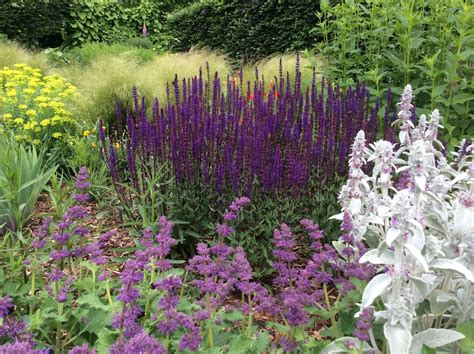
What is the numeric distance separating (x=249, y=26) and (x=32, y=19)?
551 cm

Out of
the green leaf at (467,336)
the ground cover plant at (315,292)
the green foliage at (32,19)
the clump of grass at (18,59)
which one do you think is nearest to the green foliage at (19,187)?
the ground cover plant at (315,292)

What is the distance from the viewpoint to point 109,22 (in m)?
14.9

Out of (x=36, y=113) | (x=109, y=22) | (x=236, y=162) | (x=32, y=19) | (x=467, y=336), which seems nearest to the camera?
(x=467, y=336)

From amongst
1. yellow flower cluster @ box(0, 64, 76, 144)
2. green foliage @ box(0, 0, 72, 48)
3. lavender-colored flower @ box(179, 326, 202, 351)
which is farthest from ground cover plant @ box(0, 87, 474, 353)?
green foliage @ box(0, 0, 72, 48)

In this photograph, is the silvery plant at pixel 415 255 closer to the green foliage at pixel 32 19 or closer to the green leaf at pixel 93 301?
the green leaf at pixel 93 301

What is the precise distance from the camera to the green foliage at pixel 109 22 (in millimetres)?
13531

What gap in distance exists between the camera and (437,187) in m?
1.98

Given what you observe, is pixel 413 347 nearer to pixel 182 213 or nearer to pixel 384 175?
pixel 384 175

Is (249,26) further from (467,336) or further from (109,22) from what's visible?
(467,336)

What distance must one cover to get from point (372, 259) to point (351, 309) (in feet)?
1.55

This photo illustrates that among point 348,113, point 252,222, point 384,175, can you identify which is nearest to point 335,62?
point 348,113

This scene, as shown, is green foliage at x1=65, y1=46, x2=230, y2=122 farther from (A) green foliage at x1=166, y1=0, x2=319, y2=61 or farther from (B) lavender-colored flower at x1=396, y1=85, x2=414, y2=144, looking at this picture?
(A) green foliage at x1=166, y1=0, x2=319, y2=61

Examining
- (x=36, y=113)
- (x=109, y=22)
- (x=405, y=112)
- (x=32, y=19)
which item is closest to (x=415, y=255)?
(x=405, y=112)

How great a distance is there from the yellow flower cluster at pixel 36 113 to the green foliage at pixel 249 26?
5060 mm
